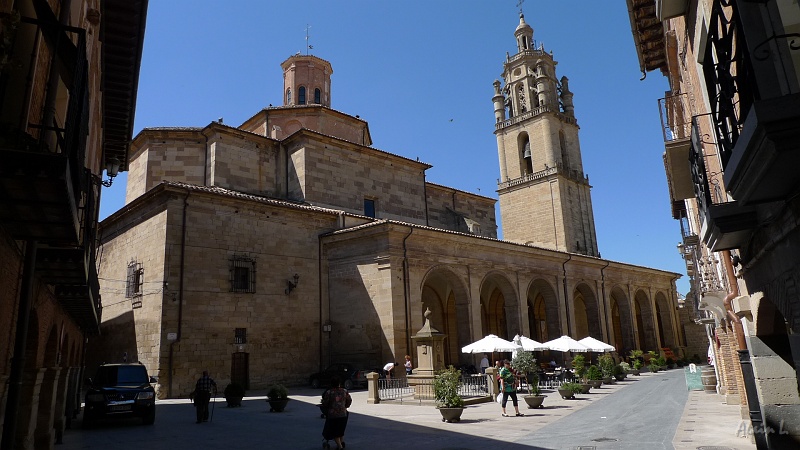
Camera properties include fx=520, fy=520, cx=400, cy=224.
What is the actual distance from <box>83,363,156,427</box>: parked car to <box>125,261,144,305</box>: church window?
8.33 meters

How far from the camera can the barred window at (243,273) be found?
21.3 m

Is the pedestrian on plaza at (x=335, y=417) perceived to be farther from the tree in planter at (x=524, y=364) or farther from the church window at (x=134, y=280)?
the church window at (x=134, y=280)

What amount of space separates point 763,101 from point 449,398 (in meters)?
10.7

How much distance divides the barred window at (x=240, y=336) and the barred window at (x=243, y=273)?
160cm

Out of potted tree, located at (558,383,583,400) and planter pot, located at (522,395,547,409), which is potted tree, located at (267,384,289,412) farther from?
potted tree, located at (558,383,583,400)

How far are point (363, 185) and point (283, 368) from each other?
11.1 metres

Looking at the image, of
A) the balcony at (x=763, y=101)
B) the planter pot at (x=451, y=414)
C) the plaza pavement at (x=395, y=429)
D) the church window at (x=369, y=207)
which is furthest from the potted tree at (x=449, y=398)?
the church window at (x=369, y=207)

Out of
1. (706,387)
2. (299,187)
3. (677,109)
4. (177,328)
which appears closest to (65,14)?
(677,109)

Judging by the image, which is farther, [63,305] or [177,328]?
[177,328]

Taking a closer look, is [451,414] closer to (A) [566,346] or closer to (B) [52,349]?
(B) [52,349]

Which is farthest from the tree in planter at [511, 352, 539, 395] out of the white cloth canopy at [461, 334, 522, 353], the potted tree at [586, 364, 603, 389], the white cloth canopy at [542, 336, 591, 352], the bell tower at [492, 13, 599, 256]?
the bell tower at [492, 13, 599, 256]

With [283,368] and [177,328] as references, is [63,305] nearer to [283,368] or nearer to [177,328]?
[177,328]

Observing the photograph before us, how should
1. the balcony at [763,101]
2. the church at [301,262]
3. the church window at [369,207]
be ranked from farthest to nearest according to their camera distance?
the church window at [369,207] → the church at [301,262] → the balcony at [763,101]

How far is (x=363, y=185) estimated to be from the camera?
2861cm
